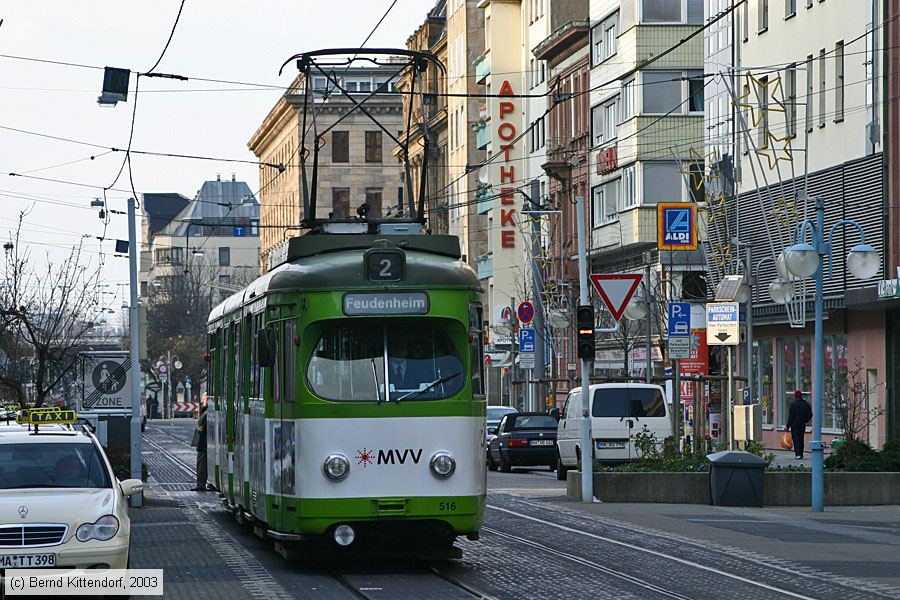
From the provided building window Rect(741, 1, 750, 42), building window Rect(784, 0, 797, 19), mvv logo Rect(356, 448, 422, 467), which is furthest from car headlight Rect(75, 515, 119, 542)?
building window Rect(741, 1, 750, 42)

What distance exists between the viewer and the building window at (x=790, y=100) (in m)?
46.2

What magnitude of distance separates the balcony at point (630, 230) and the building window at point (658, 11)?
590 cm

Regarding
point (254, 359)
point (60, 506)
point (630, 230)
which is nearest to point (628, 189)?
point (630, 230)

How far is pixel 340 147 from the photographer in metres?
134

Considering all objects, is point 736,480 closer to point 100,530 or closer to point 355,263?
point 355,263

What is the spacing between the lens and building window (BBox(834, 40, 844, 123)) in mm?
43062

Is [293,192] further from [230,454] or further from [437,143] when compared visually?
[230,454]

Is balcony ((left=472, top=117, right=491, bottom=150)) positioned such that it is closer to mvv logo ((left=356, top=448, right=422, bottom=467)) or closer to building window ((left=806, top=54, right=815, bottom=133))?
building window ((left=806, top=54, right=815, bottom=133))

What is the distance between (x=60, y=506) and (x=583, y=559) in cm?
577

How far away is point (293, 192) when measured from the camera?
120938 mm

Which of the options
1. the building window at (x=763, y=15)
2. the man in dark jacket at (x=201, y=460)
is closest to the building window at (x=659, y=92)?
the building window at (x=763, y=15)

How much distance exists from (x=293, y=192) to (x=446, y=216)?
28.9 metres

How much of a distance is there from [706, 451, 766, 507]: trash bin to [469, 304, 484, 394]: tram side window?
1081cm

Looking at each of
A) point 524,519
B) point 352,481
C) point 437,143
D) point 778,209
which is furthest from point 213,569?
point 437,143
